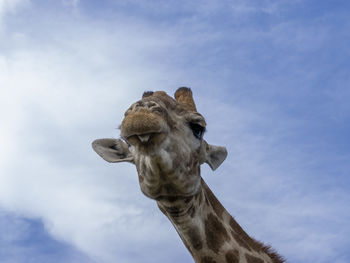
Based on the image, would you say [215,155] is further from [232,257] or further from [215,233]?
[232,257]

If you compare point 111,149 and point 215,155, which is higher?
point 111,149

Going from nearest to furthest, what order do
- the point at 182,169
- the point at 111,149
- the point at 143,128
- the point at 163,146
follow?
the point at 143,128, the point at 163,146, the point at 182,169, the point at 111,149

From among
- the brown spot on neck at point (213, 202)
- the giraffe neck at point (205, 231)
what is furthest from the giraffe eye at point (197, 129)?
the brown spot on neck at point (213, 202)

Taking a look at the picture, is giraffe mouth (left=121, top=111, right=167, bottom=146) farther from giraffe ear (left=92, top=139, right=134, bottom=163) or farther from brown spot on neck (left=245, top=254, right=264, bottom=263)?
brown spot on neck (left=245, top=254, right=264, bottom=263)

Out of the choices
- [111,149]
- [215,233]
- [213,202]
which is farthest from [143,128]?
[213,202]

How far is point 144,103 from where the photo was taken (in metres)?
6.18

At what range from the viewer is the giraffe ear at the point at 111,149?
7836mm

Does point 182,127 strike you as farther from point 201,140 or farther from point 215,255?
point 215,255

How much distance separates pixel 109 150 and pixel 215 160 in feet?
6.31

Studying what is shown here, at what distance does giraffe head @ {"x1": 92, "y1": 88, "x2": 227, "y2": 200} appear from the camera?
19.4ft

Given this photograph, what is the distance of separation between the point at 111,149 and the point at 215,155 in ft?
6.16

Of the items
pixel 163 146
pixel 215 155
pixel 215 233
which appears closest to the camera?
pixel 163 146

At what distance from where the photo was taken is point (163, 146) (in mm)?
6230

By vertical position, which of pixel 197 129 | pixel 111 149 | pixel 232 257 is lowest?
pixel 232 257
